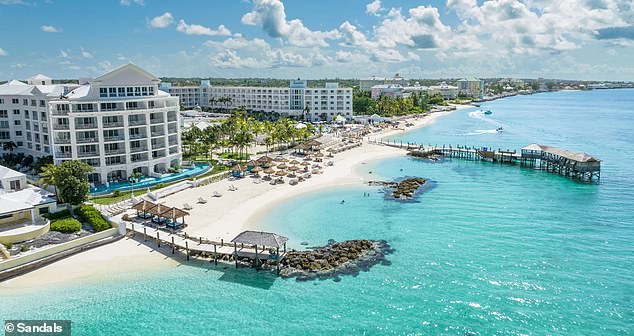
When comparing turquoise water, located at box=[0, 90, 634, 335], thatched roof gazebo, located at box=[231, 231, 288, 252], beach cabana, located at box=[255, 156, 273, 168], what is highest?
beach cabana, located at box=[255, 156, 273, 168]

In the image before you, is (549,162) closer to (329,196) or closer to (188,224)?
(329,196)

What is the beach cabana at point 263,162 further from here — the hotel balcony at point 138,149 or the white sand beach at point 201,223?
the hotel balcony at point 138,149

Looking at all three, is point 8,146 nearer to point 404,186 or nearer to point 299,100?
point 404,186

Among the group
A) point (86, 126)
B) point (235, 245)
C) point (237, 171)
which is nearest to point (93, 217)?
point (235, 245)

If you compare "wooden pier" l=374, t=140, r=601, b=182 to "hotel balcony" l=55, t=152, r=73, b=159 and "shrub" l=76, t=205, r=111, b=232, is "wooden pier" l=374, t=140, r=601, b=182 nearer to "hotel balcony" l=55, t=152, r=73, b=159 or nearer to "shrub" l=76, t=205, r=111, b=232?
"hotel balcony" l=55, t=152, r=73, b=159

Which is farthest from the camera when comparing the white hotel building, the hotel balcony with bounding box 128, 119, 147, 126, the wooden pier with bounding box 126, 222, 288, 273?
the hotel balcony with bounding box 128, 119, 147, 126

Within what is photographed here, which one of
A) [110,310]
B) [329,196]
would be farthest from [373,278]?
[329,196]

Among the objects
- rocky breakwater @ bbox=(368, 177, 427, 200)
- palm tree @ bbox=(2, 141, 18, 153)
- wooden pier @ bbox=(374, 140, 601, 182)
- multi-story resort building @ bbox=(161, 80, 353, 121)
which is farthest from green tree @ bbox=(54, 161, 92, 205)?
multi-story resort building @ bbox=(161, 80, 353, 121)
